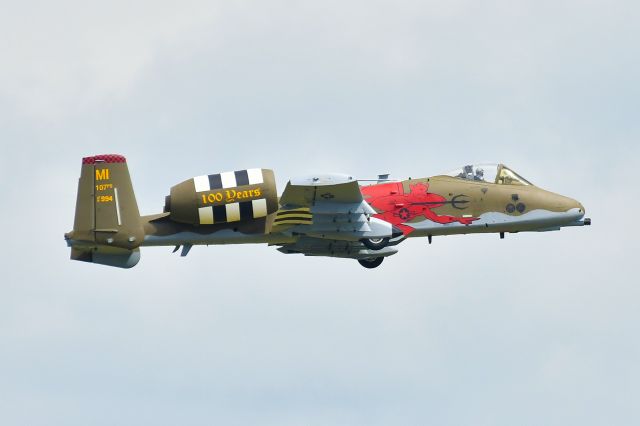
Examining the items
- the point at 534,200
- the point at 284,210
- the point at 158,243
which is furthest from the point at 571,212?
the point at 158,243

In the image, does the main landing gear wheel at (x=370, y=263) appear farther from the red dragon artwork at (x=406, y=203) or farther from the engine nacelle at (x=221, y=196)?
the engine nacelle at (x=221, y=196)

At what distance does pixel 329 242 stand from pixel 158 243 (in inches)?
186

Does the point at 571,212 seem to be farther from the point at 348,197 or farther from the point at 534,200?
the point at 348,197

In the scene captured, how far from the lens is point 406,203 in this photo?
43.0 meters

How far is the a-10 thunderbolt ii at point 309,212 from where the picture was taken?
40.1 meters

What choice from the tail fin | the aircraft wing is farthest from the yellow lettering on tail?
the aircraft wing

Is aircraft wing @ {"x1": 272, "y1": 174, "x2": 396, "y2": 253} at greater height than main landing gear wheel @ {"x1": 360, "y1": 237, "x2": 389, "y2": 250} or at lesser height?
greater

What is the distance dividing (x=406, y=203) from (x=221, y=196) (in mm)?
5335

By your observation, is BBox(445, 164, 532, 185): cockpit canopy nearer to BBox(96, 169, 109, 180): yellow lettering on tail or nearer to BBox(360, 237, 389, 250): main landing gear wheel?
BBox(360, 237, 389, 250): main landing gear wheel

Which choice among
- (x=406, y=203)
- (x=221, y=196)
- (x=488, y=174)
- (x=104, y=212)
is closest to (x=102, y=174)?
(x=104, y=212)

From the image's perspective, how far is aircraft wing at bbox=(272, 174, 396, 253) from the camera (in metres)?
40.4

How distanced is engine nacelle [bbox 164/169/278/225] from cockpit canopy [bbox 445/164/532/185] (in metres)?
5.76

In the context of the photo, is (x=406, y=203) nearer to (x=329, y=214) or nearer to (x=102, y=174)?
(x=329, y=214)

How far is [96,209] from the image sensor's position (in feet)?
131
